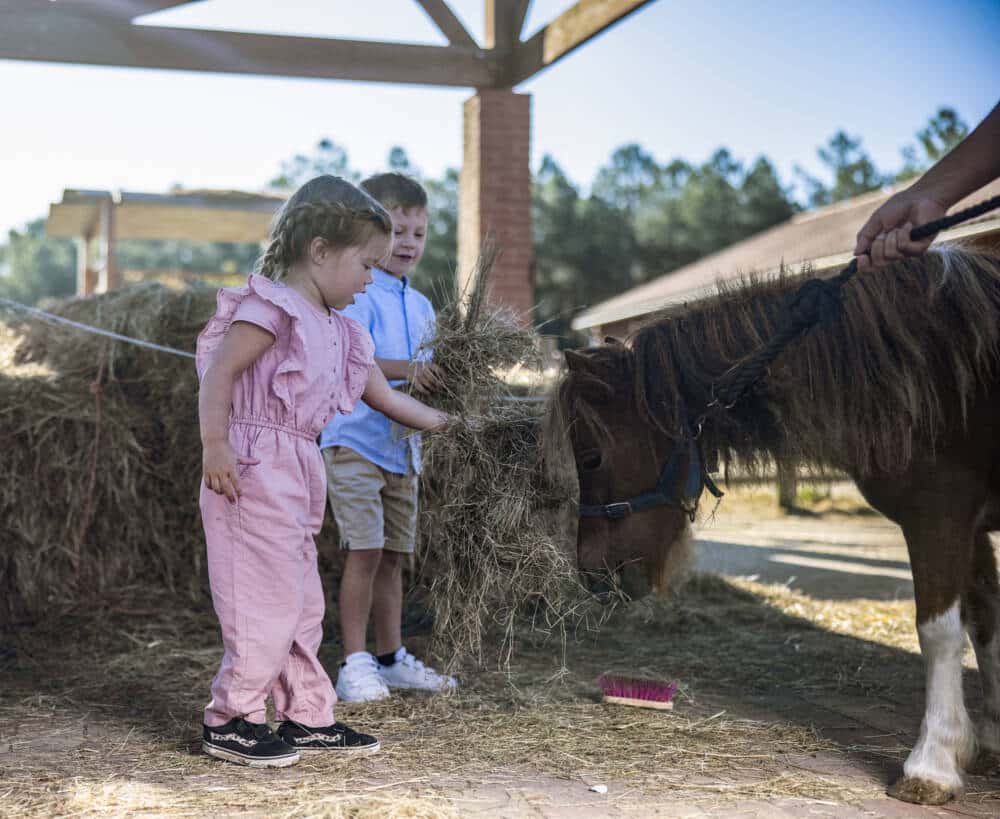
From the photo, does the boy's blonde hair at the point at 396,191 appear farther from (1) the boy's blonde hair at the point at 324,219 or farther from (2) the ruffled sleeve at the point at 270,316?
(2) the ruffled sleeve at the point at 270,316

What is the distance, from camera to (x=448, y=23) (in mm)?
7023

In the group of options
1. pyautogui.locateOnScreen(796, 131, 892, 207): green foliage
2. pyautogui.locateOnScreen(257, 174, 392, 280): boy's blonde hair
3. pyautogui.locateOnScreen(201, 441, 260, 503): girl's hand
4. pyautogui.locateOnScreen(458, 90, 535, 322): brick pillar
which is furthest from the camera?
pyautogui.locateOnScreen(796, 131, 892, 207): green foliage

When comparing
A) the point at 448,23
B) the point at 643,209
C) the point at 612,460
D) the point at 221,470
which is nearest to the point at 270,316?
the point at 221,470

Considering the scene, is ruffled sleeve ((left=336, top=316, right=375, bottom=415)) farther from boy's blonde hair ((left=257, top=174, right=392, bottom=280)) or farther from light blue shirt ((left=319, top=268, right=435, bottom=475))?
light blue shirt ((left=319, top=268, right=435, bottom=475))

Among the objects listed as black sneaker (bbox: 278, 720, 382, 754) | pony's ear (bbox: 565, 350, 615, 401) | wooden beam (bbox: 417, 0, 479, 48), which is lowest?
black sneaker (bbox: 278, 720, 382, 754)

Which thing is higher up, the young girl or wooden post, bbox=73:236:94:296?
wooden post, bbox=73:236:94:296

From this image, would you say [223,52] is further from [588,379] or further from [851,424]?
[851,424]

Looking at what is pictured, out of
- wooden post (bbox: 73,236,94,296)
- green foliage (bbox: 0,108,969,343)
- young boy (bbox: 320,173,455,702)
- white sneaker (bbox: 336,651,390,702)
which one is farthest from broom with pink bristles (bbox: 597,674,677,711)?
green foliage (bbox: 0,108,969,343)

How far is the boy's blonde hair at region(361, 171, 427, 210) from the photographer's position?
11.7ft

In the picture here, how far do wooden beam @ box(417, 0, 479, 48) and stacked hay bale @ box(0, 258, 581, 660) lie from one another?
3007 mm

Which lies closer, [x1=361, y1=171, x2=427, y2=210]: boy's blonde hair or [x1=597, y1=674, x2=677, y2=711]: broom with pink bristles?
[x1=597, y1=674, x2=677, y2=711]: broom with pink bristles

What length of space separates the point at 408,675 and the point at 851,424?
1.87 metres

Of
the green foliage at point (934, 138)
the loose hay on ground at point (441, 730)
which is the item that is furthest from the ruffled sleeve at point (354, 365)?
the green foliage at point (934, 138)

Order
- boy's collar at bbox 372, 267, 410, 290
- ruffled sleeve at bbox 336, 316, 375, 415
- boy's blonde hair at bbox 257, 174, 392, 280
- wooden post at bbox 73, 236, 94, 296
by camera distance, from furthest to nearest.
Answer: wooden post at bbox 73, 236, 94, 296 → boy's collar at bbox 372, 267, 410, 290 → ruffled sleeve at bbox 336, 316, 375, 415 → boy's blonde hair at bbox 257, 174, 392, 280
